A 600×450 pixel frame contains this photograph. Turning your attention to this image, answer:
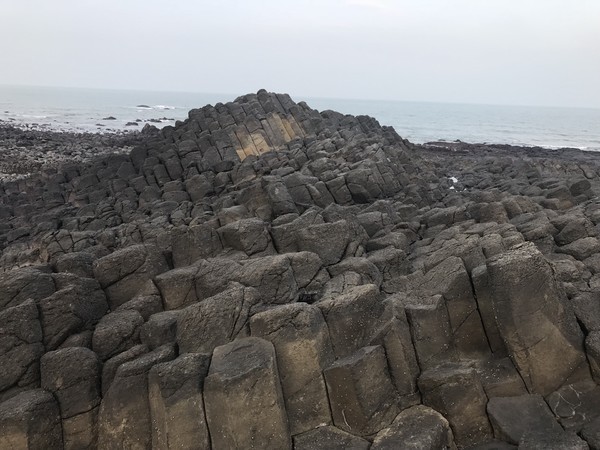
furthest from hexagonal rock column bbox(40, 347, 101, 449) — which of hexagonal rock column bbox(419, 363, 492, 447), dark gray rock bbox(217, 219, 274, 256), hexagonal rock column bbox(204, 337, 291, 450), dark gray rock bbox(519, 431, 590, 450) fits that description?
dark gray rock bbox(519, 431, 590, 450)

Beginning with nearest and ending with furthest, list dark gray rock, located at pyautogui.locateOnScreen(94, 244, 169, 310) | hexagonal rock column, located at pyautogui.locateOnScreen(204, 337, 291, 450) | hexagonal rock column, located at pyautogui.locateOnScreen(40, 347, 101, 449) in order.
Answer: hexagonal rock column, located at pyautogui.locateOnScreen(204, 337, 291, 450) → hexagonal rock column, located at pyautogui.locateOnScreen(40, 347, 101, 449) → dark gray rock, located at pyautogui.locateOnScreen(94, 244, 169, 310)

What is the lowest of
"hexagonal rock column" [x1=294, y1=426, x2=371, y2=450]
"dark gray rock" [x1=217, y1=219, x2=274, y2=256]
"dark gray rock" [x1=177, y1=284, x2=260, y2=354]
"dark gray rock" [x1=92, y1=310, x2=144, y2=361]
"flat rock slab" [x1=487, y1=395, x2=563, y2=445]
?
"hexagonal rock column" [x1=294, y1=426, x2=371, y2=450]

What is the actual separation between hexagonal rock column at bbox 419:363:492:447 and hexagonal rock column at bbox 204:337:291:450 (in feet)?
9.78

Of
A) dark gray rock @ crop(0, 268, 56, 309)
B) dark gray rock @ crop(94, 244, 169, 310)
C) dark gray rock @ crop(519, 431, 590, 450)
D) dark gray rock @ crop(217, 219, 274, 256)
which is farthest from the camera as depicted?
dark gray rock @ crop(217, 219, 274, 256)

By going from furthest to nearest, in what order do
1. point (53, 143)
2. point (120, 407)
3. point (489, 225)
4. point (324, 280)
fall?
point (53, 143) → point (489, 225) → point (324, 280) → point (120, 407)

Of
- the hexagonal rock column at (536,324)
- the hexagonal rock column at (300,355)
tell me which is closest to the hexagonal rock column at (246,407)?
the hexagonal rock column at (300,355)

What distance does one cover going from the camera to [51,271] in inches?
483

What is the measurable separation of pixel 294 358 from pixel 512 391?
440 centimetres

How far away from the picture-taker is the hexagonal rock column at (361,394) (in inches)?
337

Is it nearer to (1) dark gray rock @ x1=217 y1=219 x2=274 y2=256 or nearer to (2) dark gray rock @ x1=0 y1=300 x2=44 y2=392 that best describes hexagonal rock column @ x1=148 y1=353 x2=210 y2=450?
(2) dark gray rock @ x1=0 y1=300 x2=44 y2=392

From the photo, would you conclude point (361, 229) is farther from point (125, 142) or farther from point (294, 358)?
point (125, 142)

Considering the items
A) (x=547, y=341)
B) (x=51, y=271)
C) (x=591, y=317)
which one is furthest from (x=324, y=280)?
(x=51, y=271)

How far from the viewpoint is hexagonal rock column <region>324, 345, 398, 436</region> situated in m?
8.55

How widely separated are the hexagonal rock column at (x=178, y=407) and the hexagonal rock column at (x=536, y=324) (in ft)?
20.5
